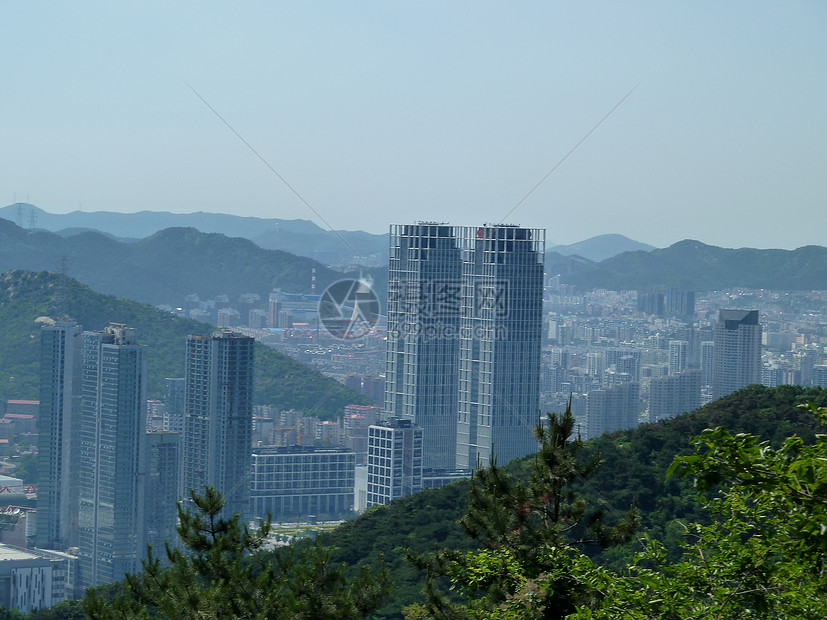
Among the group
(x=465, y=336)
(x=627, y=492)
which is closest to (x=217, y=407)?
(x=465, y=336)

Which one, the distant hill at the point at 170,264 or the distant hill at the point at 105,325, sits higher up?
the distant hill at the point at 170,264

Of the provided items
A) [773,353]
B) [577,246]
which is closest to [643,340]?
[773,353]

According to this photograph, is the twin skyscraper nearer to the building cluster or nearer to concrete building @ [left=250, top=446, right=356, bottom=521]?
concrete building @ [left=250, top=446, right=356, bottom=521]

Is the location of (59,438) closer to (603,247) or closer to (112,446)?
(112,446)

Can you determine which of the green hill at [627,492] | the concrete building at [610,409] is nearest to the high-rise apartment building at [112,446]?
the green hill at [627,492]

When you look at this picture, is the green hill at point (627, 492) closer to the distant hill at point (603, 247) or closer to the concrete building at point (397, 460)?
the concrete building at point (397, 460)

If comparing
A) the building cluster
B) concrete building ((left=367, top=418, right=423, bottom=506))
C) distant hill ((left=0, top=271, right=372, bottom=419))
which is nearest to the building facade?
the building cluster
